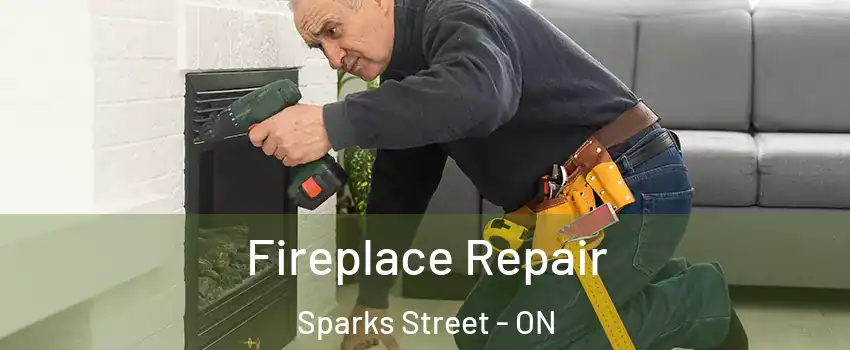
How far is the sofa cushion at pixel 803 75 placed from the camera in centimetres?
343

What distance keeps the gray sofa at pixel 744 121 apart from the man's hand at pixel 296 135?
1.58 meters

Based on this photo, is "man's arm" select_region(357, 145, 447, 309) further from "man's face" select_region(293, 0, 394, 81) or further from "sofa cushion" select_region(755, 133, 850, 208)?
"sofa cushion" select_region(755, 133, 850, 208)

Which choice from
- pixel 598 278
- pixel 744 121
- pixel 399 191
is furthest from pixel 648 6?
pixel 598 278

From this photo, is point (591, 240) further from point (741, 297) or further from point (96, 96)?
point (741, 297)

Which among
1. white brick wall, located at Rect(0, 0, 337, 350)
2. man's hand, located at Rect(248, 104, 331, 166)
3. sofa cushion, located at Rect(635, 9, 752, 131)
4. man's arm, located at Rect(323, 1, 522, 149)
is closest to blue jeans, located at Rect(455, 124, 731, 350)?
man's arm, located at Rect(323, 1, 522, 149)

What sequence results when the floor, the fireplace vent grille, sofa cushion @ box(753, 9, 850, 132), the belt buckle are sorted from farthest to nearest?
sofa cushion @ box(753, 9, 850, 132), the floor, the fireplace vent grille, the belt buckle

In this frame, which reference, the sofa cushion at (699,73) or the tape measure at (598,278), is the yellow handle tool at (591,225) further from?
the sofa cushion at (699,73)

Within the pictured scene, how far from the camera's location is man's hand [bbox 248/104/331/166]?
4.24 ft

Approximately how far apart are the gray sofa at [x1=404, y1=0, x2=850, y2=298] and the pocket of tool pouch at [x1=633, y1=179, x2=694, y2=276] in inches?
48.8

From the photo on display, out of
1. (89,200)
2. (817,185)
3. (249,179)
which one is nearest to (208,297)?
(249,179)

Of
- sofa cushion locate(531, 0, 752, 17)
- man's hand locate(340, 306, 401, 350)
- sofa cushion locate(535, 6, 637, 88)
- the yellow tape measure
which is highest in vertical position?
sofa cushion locate(531, 0, 752, 17)

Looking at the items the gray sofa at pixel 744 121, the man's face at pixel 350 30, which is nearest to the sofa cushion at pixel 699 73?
the gray sofa at pixel 744 121

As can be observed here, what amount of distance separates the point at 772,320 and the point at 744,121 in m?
0.94

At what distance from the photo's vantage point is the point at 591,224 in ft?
5.20
